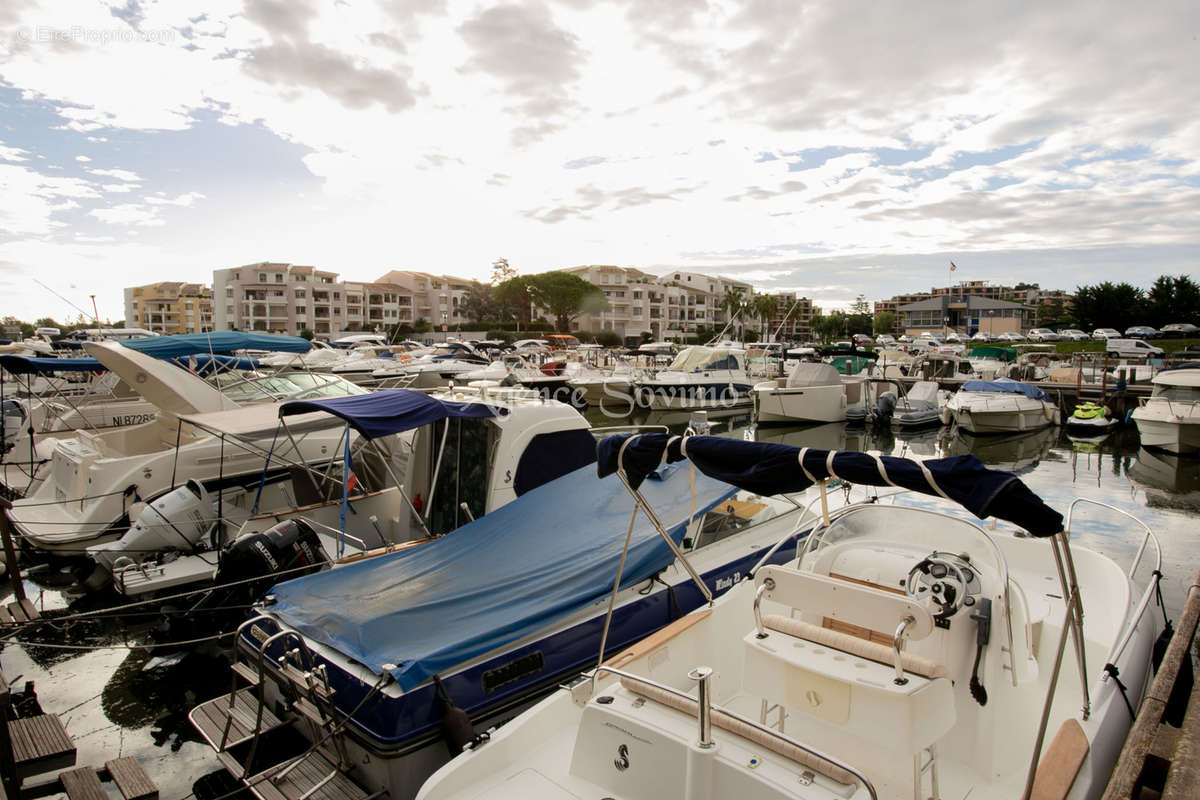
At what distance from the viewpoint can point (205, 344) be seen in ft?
43.1

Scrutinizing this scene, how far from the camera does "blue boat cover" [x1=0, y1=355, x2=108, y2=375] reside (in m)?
11.0

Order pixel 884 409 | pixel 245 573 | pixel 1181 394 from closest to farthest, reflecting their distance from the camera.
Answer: pixel 245 573 < pixel 1181 394 < pixel 884 409

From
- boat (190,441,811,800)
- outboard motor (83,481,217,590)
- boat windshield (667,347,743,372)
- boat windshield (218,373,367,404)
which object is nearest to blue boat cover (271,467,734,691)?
boat (190,441,811,800)

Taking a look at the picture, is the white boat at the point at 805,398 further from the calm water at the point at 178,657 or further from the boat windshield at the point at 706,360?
the calm water at the point at 178,657

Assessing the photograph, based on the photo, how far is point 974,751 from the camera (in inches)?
171

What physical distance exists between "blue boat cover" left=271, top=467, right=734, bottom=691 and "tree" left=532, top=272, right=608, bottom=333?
250 ft

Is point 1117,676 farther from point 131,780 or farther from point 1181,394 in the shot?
point 1181,394

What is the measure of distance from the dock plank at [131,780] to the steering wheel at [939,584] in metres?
5.28

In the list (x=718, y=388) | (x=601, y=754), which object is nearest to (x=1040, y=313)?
(x=718, y=388)

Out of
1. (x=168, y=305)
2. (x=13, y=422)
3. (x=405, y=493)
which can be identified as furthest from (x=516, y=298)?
(x=405, y=493)

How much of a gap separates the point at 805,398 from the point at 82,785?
78.3 ft

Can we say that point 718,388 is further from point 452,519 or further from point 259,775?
point 259,775

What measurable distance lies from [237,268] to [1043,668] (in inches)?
3755

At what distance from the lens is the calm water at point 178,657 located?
19.0ft
